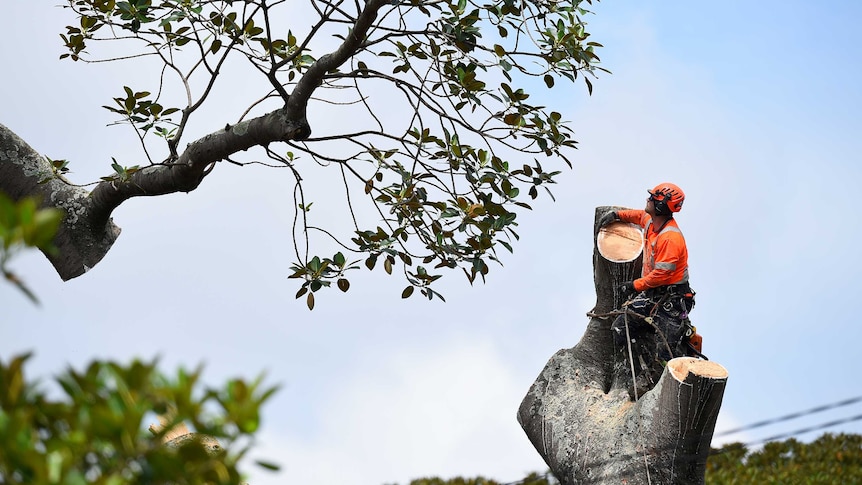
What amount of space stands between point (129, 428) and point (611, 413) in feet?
15.9

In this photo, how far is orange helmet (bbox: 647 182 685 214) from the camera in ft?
21.8

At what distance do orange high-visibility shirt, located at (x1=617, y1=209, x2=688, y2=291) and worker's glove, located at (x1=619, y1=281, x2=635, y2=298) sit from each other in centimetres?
9

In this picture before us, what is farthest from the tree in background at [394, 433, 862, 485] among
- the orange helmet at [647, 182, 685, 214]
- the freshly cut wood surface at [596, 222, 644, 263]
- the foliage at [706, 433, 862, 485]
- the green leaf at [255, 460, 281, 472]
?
the green leaf at [255, 460, 281, 472]

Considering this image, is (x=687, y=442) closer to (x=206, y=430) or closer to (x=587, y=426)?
(x=587, y=426)

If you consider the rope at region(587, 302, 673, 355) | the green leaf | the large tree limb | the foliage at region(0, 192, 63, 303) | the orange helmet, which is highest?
the large tree limb

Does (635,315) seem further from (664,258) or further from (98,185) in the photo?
(98,185)

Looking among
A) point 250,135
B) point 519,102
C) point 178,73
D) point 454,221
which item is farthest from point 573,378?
point 178,73

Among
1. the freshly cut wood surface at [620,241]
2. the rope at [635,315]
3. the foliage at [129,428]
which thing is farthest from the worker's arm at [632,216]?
the foliage at [129,428]

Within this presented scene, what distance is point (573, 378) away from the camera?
6.58 m

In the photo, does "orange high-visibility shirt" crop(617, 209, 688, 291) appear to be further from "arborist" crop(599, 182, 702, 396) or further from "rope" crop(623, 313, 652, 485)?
"rope" crop(623, 313, 652, 485)

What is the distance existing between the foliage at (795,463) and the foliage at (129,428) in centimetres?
976

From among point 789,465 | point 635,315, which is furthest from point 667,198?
point 789,465

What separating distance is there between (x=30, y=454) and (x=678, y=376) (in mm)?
4515

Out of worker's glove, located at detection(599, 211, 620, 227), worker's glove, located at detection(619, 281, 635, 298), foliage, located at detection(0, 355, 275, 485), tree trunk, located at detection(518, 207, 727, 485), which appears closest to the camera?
foliage, located at detection(0, 355, 275, 485)
